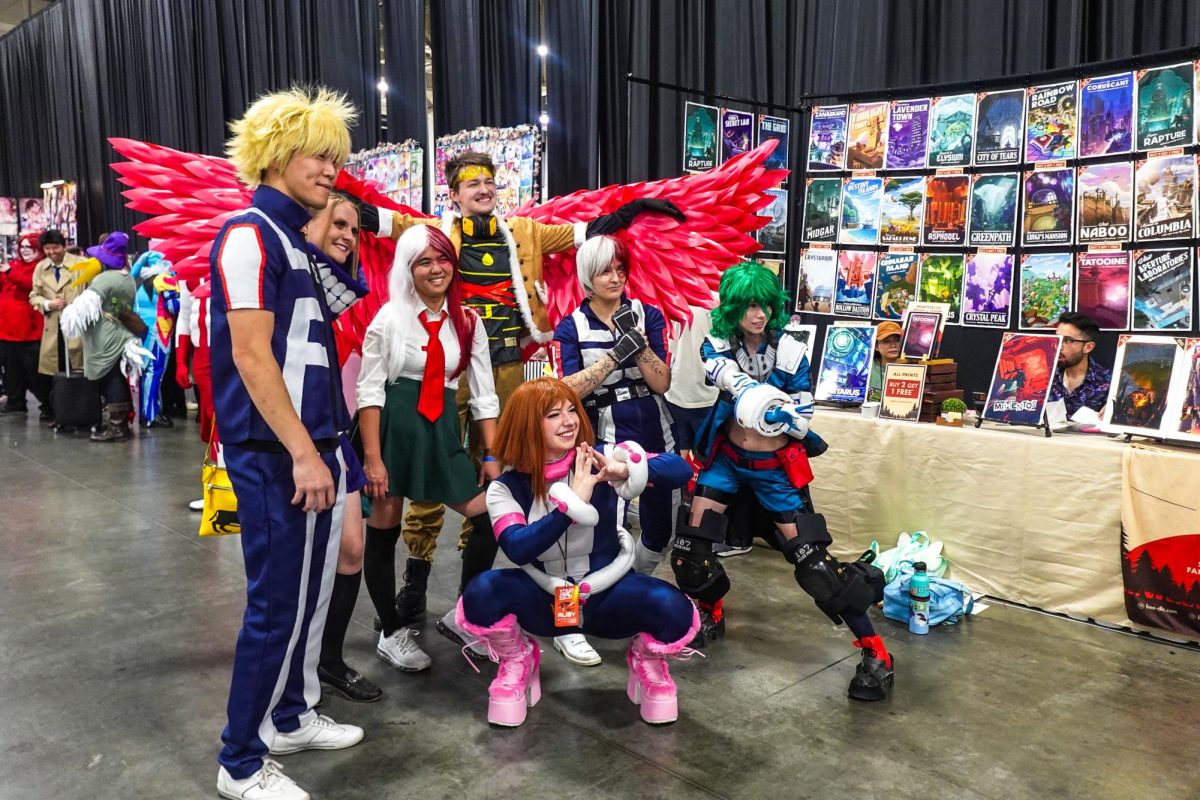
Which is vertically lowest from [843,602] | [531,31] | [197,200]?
[843,602]

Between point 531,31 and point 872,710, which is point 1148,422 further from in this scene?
point 531,31

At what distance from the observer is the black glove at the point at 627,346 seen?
245cm

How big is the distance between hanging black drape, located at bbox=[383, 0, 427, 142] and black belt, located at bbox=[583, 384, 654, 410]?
14.5ft

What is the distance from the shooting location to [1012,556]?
3.04m

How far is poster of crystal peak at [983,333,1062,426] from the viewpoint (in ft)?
9.98

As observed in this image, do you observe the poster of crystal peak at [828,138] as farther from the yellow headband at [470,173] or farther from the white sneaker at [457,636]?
the white sneaker at [457,636]

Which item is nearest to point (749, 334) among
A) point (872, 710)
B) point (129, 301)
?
point (872, 710)

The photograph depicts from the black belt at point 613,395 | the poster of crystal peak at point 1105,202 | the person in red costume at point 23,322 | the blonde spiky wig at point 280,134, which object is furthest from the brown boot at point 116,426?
the poster of crystal peak at point 1105,202

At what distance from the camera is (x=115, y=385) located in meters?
6.49

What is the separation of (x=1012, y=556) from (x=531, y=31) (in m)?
4.10

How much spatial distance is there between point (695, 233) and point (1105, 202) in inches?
66.5

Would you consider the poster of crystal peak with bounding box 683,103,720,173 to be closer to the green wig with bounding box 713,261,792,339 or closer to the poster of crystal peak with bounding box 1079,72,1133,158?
the poster of crystal peak with bounding box 1079,72,1133,158

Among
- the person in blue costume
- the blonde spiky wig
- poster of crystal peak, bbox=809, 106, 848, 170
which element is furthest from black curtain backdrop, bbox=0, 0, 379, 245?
the blonde spiky wig

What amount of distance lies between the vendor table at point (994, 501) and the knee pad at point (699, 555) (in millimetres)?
1067
